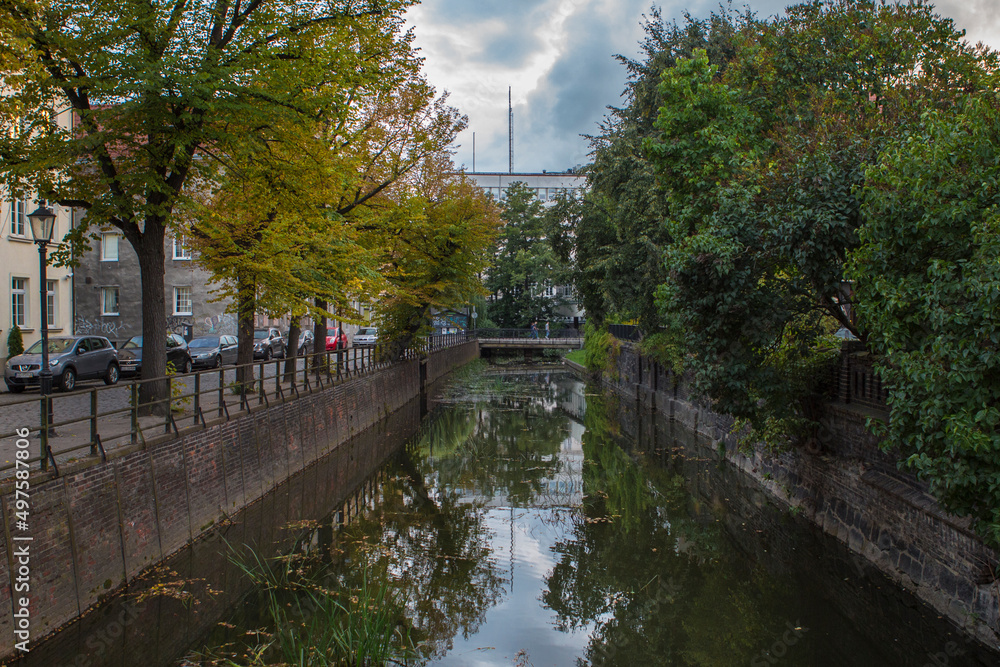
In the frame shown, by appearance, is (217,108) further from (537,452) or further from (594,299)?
(594,299)

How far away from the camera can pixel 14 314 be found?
23.5m

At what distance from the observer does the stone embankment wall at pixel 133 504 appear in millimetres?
7297

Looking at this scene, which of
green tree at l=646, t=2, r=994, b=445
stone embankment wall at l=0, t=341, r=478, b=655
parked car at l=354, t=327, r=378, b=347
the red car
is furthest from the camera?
parked car at l=354, t=327, r=378, b=347

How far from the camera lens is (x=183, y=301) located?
35.0m

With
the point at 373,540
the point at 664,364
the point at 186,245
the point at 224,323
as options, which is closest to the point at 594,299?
the point at 664,364

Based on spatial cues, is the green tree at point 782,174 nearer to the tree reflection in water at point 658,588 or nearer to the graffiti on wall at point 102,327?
the tree reflection in water at point 658,588

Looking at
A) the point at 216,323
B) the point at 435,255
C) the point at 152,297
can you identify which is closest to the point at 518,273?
the point at 216,323

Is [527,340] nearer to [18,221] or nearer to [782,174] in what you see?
[18,221]

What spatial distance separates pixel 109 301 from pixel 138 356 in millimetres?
11903

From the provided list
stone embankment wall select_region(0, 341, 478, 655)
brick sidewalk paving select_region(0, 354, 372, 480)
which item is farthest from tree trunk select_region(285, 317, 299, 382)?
stone embankment wall select_region(0, 341, 478, 655)

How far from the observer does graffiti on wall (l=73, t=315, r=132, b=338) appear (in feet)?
108

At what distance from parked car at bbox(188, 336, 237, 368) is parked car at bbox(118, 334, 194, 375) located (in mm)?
414

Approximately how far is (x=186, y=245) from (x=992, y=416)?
15533 millimetres

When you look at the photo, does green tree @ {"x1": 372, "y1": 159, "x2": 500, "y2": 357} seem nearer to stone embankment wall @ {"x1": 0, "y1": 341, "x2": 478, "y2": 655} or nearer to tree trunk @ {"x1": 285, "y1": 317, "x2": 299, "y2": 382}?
tree trunk @ {"x1": 285, "y1": 317, "x2": 299, "y2": 382}
